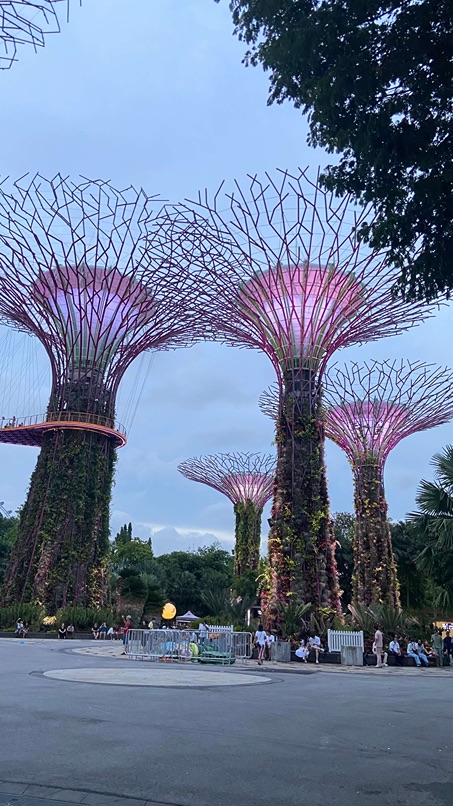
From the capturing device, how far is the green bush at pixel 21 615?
99.8ft

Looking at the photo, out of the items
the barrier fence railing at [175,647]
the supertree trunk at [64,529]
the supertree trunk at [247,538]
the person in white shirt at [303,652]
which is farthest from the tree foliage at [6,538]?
the person in white shirt at [303,652]

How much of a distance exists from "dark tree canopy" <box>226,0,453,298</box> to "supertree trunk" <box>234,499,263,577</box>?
140 ft

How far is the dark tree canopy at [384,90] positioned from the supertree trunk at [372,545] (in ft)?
90.0

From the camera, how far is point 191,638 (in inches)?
811

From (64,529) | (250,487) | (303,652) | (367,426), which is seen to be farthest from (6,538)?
(303,652)

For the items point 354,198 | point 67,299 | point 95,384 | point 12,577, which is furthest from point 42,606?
point 354,198

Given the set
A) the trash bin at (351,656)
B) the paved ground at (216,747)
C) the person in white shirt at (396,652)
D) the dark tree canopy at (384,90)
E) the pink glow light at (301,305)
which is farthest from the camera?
the pink glow light at (301,305)

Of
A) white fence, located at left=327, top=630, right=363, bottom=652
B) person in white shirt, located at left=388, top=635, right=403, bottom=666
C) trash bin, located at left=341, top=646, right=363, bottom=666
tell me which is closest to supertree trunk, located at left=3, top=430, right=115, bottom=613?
white fence, located at left=327, top=630, right=363, bottom=652

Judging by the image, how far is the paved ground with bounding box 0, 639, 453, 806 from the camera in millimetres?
4297

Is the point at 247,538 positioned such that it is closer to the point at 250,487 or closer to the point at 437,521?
the point at 250,487

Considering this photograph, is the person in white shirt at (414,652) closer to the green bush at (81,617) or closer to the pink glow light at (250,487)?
the green bush at (81,617)

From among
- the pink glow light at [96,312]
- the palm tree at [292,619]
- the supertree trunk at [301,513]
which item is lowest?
the palm tree at [292,619]

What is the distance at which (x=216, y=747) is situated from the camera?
18.4 feet

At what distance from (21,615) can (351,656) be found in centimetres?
1717
